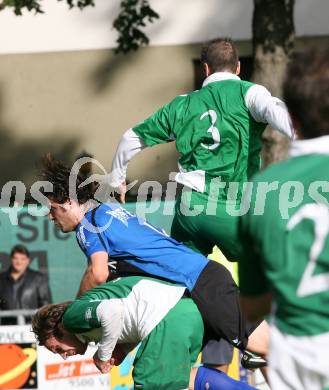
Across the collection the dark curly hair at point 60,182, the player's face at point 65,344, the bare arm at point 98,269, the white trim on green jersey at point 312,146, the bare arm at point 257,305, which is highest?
the white trim on green jersey at point 312,146

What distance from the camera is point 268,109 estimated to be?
→ 571 cm

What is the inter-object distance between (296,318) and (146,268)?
2.36 metres

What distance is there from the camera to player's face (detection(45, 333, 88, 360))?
535 centimetres

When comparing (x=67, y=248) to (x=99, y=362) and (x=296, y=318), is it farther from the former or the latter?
(x=296, y=318)

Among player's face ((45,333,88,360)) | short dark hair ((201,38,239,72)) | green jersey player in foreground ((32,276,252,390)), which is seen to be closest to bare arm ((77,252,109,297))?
green jersey player in foreground ((32,276,252,390))

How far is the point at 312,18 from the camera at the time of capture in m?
14.4

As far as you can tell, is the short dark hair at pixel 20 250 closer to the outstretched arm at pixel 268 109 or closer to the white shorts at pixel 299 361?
the outstretched arm at pixel 268 109

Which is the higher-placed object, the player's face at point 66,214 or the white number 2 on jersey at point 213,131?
the white number 2 on jersey at point 213,131

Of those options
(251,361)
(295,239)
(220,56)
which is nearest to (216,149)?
(220,56)

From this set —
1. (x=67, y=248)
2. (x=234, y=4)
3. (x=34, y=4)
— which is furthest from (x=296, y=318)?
(x=234, y=4)

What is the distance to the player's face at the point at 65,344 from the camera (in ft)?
17.5

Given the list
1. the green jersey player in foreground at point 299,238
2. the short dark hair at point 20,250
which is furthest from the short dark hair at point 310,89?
the short dark hair at point 20,250

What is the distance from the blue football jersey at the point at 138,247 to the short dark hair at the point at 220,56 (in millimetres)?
1233

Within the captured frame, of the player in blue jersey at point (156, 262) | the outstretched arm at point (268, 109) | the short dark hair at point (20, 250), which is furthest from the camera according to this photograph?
the short dark hair at point (20, 250)
